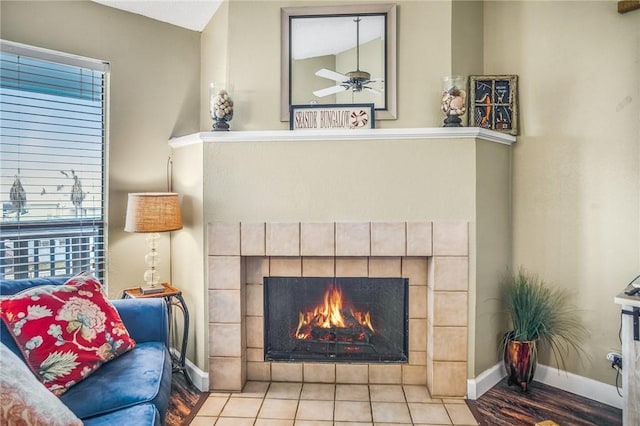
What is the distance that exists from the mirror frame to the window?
1181 mm

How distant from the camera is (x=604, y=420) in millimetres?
2168

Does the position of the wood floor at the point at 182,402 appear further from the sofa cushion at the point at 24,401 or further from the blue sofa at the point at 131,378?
the sofa cushion at the point at 24,401

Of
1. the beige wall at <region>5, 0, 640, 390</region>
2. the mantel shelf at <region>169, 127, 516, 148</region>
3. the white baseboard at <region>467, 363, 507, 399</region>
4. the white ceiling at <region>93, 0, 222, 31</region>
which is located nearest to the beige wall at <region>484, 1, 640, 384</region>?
the beige wall at <region>5, 0, 640, 390</region>

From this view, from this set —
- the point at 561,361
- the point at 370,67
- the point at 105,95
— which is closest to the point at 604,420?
the point at 561,361

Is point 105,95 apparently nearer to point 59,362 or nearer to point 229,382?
point 59,362

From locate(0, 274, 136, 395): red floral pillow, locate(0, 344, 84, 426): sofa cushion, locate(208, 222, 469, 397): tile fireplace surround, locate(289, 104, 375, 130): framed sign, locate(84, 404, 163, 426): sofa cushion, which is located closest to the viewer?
locate(0, 344, 84, 426): sofa cushion

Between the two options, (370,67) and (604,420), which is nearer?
(604,420)

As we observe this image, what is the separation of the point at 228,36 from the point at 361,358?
226 centimetres

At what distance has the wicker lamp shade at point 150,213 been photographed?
2.38 meters

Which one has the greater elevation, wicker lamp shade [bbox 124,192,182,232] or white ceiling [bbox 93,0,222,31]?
white ceiling [bbox 93,0,222,31]

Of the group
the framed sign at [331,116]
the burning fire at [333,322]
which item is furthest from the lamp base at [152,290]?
the framed sign at [331,116]

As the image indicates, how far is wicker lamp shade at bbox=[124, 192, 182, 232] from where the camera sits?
2.38 meters

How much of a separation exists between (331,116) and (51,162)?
173 centimetres

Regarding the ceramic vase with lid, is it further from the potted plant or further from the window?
the potted plant
